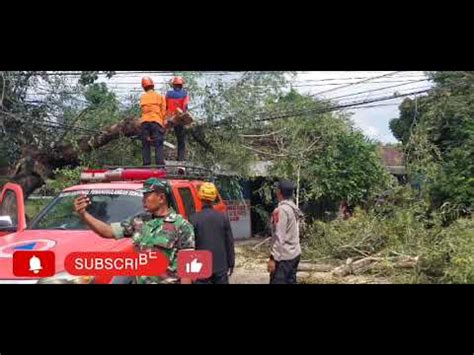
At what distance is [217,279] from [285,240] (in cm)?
72

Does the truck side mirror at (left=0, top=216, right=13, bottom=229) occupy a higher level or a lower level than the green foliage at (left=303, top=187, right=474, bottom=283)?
higher

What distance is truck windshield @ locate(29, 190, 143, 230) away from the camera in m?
5.12

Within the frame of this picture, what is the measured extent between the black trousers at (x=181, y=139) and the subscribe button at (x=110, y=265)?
1.95 m

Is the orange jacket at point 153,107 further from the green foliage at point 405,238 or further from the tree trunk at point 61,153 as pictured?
the green foliage at point 405,238

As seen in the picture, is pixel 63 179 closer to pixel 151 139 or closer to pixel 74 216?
pixel 151 139

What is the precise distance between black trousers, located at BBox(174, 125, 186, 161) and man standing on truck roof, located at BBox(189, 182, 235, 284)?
177 cm

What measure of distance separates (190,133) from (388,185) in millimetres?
2442

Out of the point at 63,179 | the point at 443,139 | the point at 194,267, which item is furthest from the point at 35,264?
the point at 443,139

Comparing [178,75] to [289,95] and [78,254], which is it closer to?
[289,95]

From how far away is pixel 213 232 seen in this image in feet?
16.1

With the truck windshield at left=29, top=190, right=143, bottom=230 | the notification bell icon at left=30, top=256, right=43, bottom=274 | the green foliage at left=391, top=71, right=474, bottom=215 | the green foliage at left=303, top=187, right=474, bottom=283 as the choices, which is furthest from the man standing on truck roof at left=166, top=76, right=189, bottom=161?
the green foliage at left=391, top=71, right=474, bottom=215

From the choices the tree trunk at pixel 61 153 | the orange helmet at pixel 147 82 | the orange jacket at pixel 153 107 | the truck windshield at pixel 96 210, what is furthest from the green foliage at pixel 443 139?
the truck windshield at pixel 96 210

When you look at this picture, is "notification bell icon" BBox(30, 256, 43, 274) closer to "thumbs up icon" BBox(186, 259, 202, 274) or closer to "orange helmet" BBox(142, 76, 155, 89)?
"thumbs up icon" BBox(186, 259, 202, 274)
